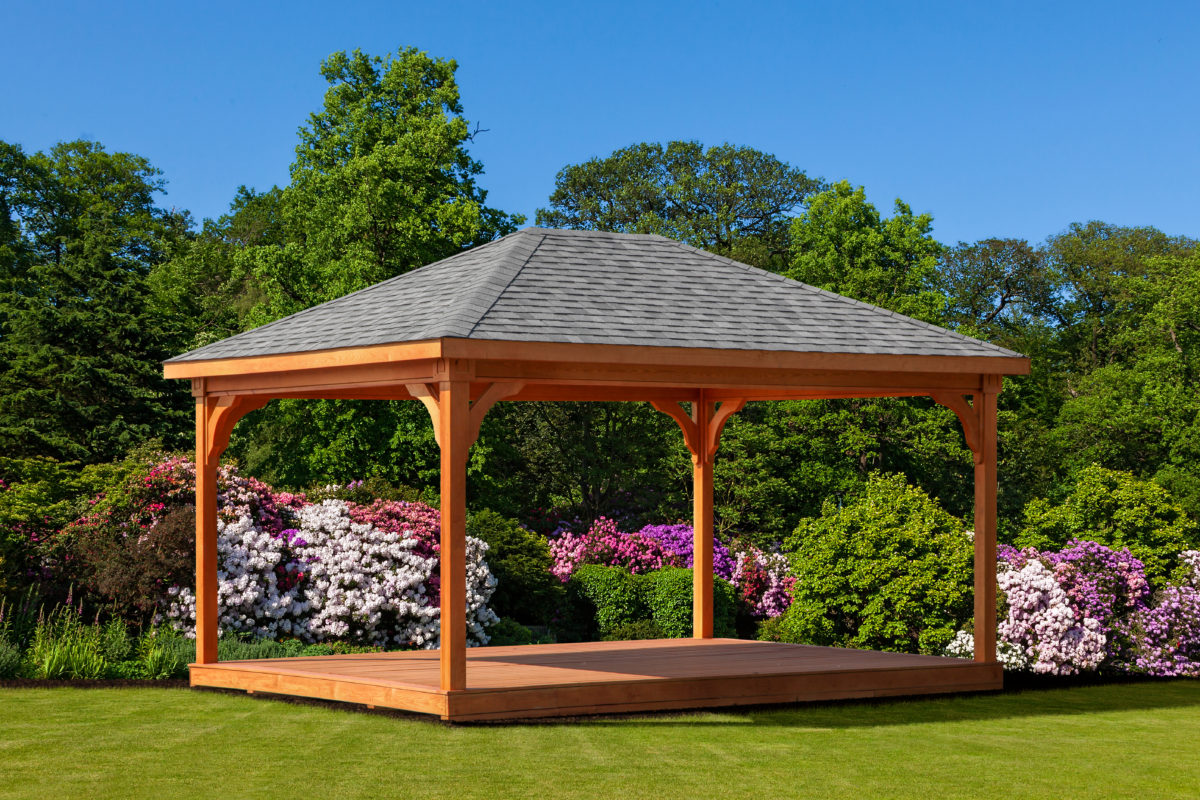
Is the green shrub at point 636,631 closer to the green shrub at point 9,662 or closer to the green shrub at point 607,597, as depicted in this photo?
the green shrub at point 607,597

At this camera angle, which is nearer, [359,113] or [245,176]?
[359,113]

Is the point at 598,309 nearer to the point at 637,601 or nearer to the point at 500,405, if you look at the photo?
the point at 637,601

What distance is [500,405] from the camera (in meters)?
28.7

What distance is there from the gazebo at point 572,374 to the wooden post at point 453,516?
15mm

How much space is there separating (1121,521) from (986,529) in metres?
4.72

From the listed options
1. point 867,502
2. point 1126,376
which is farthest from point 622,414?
point 867,502

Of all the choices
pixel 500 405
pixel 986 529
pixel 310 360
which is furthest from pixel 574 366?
pixel 500 405

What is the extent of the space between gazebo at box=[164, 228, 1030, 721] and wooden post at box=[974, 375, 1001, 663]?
0.02 metres

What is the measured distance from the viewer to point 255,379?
12523 millimetres

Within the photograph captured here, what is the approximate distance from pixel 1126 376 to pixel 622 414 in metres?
10.9

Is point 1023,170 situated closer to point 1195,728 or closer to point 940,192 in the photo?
point 940,192

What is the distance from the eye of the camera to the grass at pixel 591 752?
820 centimetres

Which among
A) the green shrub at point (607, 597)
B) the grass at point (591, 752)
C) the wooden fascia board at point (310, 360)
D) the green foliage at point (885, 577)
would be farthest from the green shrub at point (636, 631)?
the wooden fascia board at point (310, 360)

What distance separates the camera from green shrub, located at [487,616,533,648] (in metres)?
16.9
